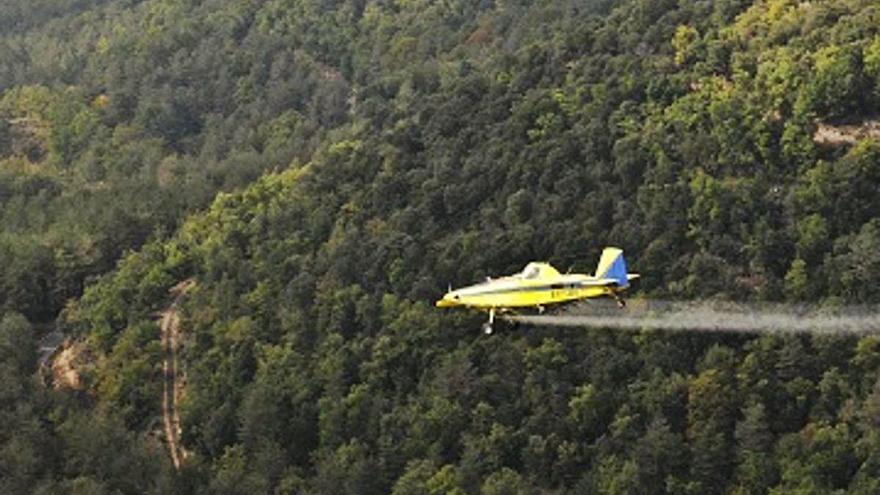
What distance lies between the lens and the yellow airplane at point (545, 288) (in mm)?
75625

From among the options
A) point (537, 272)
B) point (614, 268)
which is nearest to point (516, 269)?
point (537, 272)

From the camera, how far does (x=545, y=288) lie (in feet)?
254

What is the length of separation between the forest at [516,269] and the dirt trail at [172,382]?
43.7 inches

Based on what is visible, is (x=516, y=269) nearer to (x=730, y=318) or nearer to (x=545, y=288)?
(x=730, y=318)

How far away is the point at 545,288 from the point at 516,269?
5258 centimetres

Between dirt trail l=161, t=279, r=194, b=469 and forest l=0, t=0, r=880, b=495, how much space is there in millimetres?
1109

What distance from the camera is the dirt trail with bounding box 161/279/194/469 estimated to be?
14138 centimetres

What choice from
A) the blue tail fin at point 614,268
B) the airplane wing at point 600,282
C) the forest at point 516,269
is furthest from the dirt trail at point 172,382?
the blue tail fin at point 614,268

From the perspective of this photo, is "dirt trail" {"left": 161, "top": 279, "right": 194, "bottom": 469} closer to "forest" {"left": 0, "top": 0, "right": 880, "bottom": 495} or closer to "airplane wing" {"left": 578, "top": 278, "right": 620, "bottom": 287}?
"forest" {"left": 0, "top": 0, "right": 880, "bottom": 495}

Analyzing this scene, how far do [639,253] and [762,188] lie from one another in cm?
1169

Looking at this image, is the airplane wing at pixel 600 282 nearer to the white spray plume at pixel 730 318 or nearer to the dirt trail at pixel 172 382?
the white spray plume at pixel 730 318

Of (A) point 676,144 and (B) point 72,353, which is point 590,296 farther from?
(B) point 72,353

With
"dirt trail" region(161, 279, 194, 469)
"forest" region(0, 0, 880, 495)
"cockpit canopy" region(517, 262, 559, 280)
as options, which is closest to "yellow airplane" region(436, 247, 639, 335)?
"cockpit canopy" region(517, 262, 559, 280)

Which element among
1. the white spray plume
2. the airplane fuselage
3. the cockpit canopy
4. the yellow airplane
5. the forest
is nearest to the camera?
the yellow airplane
